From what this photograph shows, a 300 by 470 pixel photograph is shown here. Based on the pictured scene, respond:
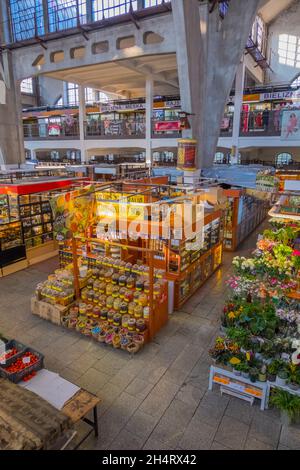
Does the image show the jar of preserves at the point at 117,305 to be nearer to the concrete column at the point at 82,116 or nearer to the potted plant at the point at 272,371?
the potted plant at the point at 272,371

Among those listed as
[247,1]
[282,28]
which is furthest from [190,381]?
[282,28]

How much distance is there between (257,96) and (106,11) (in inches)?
451

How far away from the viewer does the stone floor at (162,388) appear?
4180 mm

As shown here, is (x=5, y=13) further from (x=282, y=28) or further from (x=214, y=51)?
(x=282, y=28)

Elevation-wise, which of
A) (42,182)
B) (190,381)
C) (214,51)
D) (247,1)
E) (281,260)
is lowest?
(190,381)

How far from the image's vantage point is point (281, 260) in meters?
6.73

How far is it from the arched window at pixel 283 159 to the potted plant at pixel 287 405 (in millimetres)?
24428

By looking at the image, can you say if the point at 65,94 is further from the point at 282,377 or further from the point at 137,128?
the point at 282,377

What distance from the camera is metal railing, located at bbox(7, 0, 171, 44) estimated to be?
16.2 metres

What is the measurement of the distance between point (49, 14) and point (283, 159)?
20.4 m

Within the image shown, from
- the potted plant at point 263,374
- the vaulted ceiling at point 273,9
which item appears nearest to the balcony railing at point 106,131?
the vaulted ceiling at point 273,9

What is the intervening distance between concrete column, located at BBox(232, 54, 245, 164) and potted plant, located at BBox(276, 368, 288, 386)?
666 inches

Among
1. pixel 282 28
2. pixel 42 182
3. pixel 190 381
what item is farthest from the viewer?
pixel 282 28
